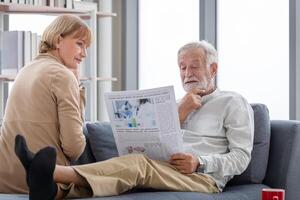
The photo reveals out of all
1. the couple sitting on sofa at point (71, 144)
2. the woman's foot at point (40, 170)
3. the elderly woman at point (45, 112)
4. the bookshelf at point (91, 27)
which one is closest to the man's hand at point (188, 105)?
the couple sitting on sofa at point (71, 144)

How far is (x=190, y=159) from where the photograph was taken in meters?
2.44

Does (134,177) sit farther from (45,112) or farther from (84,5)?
(84,5)

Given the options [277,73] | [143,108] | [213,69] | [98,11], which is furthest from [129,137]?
[98,11]

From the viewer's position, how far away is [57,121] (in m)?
2.29

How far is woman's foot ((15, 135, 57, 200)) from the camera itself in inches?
75.7

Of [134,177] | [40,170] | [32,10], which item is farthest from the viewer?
[32,10]

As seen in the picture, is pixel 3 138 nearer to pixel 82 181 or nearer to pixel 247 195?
pixel 82 181

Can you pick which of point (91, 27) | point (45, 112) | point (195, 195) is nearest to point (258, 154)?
point (195, 195)

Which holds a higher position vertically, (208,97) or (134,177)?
(208,97)

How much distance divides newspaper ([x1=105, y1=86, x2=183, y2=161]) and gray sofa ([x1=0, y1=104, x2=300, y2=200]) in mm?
309

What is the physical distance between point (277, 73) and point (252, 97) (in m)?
0.30

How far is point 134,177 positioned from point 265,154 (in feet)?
2.60

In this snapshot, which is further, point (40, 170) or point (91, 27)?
point (91, 27)

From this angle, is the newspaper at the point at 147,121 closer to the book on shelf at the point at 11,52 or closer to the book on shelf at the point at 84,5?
the book on shelf at the point at 11,52
